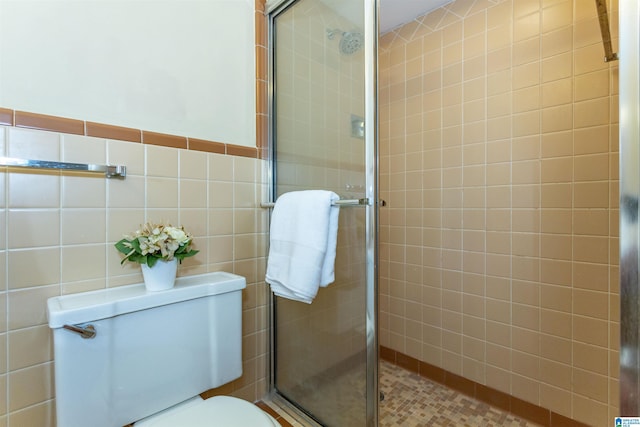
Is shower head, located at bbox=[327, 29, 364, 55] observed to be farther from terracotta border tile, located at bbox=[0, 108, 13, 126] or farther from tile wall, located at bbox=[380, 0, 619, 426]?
terracotta border tile, located at bbox=[0, 108, 13, 126]

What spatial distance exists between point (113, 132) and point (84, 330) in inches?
23.3

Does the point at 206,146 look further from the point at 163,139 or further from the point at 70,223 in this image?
the point at 70,223

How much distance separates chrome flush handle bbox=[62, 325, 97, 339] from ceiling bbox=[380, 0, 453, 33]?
1926mm

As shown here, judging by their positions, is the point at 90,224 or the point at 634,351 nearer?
the point at 634,351

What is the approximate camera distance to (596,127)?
3.88 feet

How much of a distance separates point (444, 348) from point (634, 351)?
1254 millimetres

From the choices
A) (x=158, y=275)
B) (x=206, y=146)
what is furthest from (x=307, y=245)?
(x=206, y=146)

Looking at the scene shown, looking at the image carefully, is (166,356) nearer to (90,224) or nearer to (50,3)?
(90,224)

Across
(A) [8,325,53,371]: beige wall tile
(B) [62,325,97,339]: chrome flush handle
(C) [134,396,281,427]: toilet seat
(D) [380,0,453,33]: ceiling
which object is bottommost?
(C) [134,396,281,427]: toilet seat

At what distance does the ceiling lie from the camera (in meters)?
1.59

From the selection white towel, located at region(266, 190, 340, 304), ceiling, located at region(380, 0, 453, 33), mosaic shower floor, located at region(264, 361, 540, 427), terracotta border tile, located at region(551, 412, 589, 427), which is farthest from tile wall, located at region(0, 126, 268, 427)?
terracotta border tile, located at region(551, 412, 589, 427)

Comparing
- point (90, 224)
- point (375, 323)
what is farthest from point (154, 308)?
point (375, 323)

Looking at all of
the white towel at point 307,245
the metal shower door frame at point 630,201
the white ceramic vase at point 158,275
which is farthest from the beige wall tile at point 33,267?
the metal shower door frame at point 630,201

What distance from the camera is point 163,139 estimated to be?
1036mm
